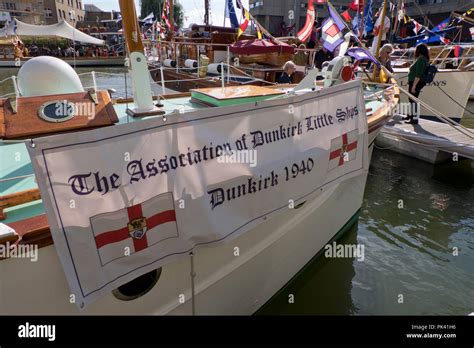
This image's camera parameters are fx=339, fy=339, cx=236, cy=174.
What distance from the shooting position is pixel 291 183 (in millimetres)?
3043

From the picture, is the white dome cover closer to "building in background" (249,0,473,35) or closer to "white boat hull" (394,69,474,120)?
"white boat hull" (394,69,474,120)

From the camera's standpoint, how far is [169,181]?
226 centimetres

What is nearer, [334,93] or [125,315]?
[125,315]

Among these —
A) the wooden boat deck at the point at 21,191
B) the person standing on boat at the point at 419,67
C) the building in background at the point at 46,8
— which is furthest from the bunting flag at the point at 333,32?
the building in background at the point at 46,8

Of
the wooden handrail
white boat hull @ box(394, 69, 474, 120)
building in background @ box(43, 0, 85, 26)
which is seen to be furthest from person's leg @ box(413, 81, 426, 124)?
building in background @ box(43, 0, 85, 26)

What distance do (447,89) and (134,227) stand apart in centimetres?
1358

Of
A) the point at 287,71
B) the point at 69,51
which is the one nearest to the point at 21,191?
the point at 287,71

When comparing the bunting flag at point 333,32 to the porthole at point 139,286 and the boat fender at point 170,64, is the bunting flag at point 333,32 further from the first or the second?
the boat fender at point 170,64

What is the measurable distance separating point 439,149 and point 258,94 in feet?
21.2

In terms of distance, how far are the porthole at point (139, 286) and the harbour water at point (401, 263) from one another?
6.36ft

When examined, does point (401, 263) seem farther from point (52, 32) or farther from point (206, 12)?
point (206, 12)

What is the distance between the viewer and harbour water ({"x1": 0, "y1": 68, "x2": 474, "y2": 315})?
171 inches

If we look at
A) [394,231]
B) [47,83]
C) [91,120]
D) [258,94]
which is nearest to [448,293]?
[394,231]
